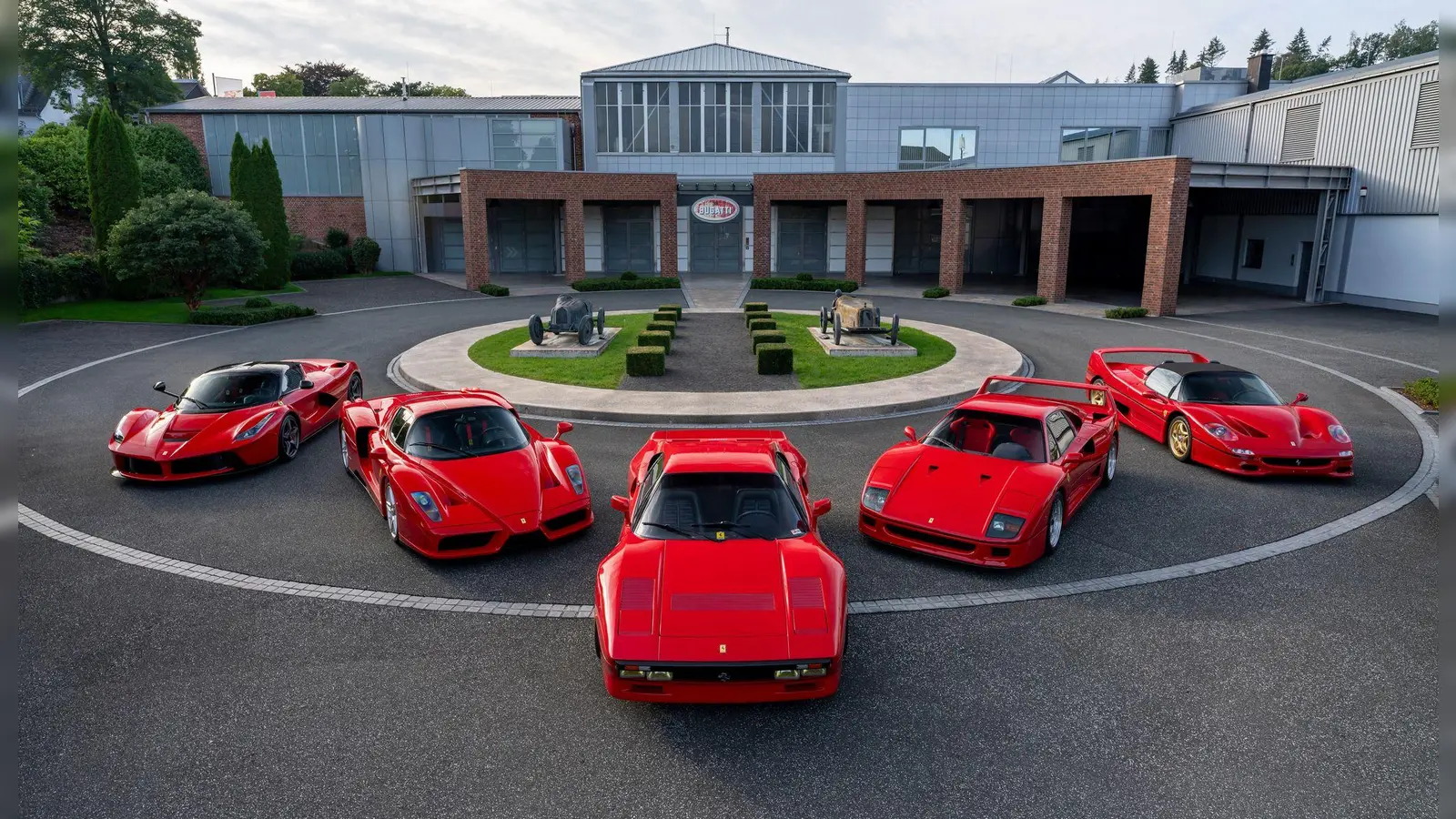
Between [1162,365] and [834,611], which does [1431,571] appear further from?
[834,611]

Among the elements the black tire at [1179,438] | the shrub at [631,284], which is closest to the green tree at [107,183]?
the shrub at [631,284]

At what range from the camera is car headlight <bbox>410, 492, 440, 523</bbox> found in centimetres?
848

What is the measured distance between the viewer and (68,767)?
17.7ft

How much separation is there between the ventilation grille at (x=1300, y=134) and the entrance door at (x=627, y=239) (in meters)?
28.3

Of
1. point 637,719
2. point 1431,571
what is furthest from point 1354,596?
point 637,719

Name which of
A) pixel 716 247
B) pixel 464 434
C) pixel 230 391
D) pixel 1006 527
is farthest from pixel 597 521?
pixel 716 247

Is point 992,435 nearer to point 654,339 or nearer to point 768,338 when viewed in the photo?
point 768,338

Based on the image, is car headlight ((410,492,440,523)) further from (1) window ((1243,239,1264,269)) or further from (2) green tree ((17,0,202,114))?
(2) green tree ((17,0,202,114))

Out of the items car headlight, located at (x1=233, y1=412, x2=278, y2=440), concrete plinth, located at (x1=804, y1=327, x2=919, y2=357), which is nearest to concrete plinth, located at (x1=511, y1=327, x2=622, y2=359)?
concrete plinth, located at (x1=804, y1=327, x2=919, y2=357)

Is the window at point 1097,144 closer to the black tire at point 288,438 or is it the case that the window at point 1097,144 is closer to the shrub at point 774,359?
the shrub at point 774,359

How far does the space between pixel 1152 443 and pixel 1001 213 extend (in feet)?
116

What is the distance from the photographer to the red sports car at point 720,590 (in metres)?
5.57

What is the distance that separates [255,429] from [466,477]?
456cm

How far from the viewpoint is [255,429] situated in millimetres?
11586
